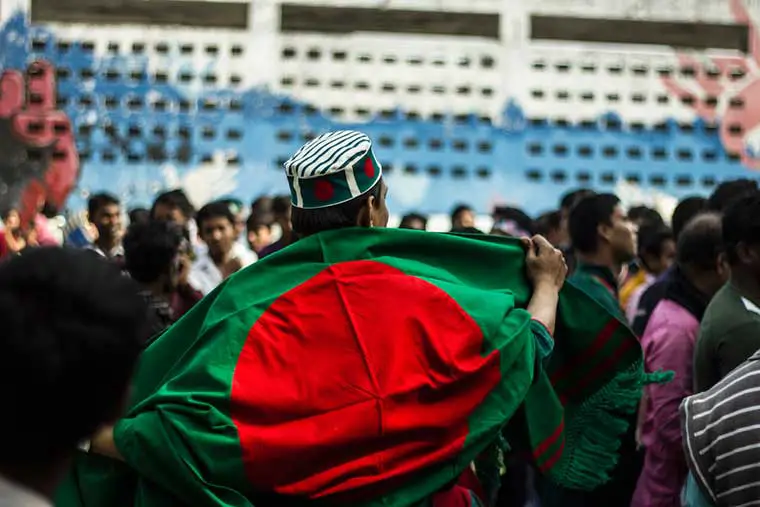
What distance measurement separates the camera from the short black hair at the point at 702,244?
503 cm

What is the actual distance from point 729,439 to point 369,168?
3.54ft

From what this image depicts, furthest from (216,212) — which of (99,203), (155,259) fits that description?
(155,259)

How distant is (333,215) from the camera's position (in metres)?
3.23

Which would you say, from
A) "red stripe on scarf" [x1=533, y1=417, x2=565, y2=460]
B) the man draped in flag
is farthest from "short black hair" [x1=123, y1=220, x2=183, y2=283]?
"red stripe on scarf" [x1=533, y1=417, x2=565, y2=460]

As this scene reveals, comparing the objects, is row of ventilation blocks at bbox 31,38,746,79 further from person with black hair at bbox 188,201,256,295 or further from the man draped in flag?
the man draped in flag

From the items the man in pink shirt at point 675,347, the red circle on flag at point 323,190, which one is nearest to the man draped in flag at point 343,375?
the red circle on flag at point 323,190

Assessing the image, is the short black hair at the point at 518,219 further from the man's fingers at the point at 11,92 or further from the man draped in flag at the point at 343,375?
the man's fingers at the point at 11,92

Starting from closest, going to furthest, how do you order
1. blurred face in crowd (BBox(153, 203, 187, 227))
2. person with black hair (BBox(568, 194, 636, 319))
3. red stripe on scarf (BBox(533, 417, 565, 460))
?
red stripe on scarf (BBox(533, 417, 565, 460)) < person with black hair (BBox(568, 194, 636, 319)) < blurred face in crowd (BBox(153, 203, 187, 227))

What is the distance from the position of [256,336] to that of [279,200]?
16.2ft

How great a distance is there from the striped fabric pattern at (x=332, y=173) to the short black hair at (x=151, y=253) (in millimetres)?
1457

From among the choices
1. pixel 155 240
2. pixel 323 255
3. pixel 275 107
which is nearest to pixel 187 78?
pixel 275 107

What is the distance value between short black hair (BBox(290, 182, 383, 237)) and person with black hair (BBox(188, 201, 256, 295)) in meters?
3.53

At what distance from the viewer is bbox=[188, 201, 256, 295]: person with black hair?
22.5 feet

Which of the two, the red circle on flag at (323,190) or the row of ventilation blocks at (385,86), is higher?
the row of ventilation blocks at (385,86)
